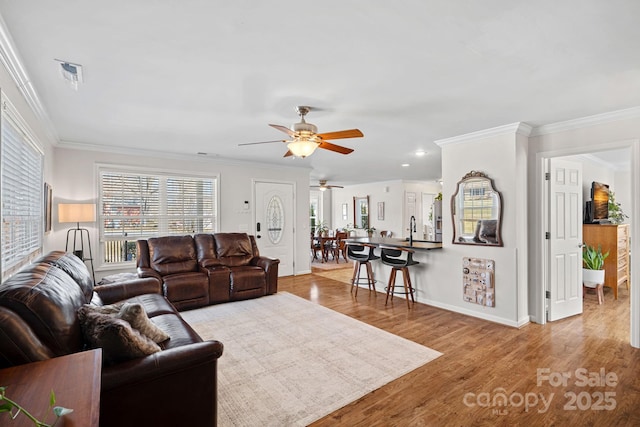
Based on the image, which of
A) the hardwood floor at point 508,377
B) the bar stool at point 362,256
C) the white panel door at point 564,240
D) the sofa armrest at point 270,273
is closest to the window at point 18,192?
the hardwood floor at point 508,377

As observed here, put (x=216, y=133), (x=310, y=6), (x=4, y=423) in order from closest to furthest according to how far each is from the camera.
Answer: (x=4, y=423) → (x=310, y=6) → (x=216, y=133)

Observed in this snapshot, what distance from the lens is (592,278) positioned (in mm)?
4648

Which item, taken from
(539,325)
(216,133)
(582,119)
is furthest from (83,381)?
(582,119)

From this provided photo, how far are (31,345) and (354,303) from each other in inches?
147

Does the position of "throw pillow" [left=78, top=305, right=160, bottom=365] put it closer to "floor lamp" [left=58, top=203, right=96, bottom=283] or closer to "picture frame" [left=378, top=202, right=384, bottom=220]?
"floor lamp" [left=58, top=203, right=96, bottom=283]

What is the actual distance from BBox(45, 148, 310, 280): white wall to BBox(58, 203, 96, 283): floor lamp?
11 centimetres

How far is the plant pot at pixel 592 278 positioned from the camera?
181 inches

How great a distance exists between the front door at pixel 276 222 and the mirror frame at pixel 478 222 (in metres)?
3.51

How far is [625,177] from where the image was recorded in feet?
21.8

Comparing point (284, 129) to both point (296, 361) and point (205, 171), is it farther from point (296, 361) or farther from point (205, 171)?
point (205, 171)

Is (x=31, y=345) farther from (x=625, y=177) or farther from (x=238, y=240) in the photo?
(x=625, y=177)

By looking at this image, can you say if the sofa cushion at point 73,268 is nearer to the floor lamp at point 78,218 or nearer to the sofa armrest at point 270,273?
the floor lamp at point 78,218

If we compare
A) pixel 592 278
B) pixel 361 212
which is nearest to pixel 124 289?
pixel 592 278

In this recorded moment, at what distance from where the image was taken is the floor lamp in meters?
4.15
